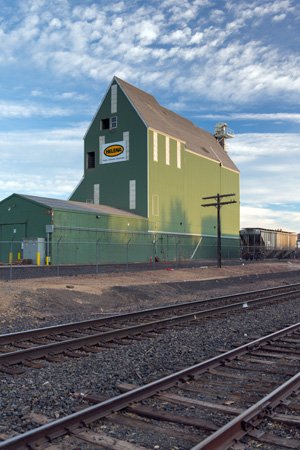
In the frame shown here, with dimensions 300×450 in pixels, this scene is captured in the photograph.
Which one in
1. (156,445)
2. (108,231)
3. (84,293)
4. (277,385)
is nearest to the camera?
(156,445)

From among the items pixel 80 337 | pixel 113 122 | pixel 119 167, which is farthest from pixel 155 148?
pixel 80 337

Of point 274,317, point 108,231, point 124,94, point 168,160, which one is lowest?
point 274,317

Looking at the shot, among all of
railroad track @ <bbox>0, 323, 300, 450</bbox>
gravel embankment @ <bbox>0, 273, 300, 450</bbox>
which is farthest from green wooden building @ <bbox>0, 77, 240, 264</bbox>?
railroad track @ <bbox>0, 323, 300, 450</bbox>

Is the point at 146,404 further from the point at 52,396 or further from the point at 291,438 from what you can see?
the point at 291,438

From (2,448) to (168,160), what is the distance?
156 ft

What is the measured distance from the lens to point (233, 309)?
49.9 ft

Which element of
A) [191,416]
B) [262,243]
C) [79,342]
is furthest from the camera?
[262,243]

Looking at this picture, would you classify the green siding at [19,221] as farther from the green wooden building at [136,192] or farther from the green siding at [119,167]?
the green siding at [119,167]

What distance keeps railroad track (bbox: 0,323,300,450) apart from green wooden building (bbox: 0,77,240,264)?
31147mm

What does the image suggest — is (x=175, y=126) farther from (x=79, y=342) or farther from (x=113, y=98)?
(x=79, y=342)

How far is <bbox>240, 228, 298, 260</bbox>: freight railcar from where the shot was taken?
188ft

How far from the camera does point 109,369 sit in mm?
7457

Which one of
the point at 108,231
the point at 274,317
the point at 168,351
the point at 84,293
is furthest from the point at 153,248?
the point at 168,351

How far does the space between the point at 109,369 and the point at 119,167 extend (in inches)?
1694
